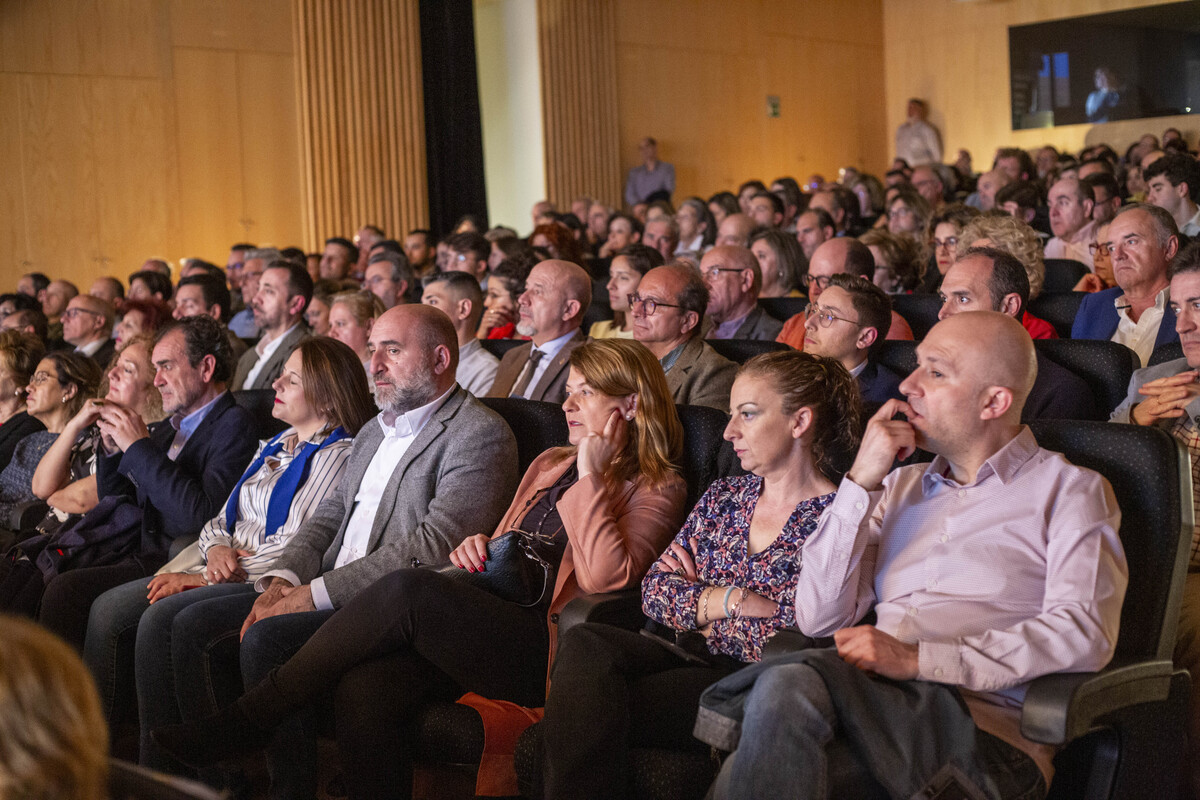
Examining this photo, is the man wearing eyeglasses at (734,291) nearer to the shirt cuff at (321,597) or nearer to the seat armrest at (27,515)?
the shirt cuff at (321,597)

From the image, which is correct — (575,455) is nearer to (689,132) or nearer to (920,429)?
(920,429)

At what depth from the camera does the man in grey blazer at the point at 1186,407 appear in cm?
220

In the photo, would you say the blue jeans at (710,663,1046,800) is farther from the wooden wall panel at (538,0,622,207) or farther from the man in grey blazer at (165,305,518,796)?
the wooden wall panel at (538,0,622,207)

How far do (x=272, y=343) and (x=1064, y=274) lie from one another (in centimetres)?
333

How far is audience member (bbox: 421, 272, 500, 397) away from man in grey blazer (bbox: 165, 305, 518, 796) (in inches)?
49.6

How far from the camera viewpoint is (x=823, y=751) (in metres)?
1.74

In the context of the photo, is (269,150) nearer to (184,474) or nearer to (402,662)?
(184,474)

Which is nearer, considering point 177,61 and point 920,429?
point 920,429

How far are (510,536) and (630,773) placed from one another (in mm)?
628

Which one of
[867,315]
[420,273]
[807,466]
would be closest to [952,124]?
[420,273]

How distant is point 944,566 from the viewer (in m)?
2.02

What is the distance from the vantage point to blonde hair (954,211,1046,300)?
4.03m

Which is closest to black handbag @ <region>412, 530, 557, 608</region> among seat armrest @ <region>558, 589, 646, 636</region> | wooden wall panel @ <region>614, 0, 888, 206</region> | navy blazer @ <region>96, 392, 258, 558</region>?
seat armrest @ <region>558, 589, 646, 636</region>

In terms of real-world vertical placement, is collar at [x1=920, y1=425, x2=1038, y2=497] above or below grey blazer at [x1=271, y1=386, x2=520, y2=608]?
above
